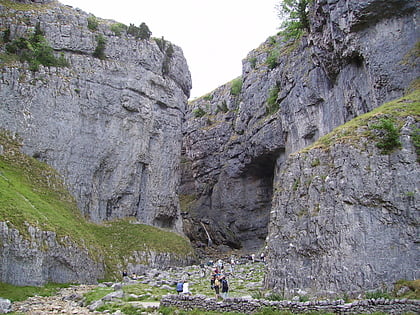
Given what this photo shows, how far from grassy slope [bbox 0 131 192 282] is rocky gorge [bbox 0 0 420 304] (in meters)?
1.86

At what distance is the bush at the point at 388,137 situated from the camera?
21688mm

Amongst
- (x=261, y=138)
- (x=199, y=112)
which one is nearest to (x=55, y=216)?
(x=261, y=138)

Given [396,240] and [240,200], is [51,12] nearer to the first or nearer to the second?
[240,200]

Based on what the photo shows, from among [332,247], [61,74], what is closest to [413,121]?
[332,247]

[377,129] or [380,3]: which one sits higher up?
[380,3]

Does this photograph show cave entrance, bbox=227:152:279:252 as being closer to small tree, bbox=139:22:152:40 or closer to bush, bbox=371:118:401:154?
small tree, bbox=139:22:152:40

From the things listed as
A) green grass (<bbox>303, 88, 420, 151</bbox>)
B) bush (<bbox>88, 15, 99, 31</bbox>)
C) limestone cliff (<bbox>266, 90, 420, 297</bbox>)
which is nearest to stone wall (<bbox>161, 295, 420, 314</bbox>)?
limestone cliff (<bbox>266, 90, 420, 297</bbox>)

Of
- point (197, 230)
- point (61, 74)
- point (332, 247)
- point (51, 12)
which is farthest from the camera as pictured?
point (197, 230)

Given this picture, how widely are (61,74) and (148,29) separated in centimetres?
1757

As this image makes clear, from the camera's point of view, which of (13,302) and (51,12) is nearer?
(13,302)

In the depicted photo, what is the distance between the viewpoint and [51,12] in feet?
173

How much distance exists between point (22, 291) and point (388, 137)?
2541cm

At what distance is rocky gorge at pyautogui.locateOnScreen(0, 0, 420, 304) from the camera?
2109cm

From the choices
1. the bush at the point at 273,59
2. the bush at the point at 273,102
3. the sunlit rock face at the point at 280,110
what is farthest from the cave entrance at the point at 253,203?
the bush at the point at 273,59
